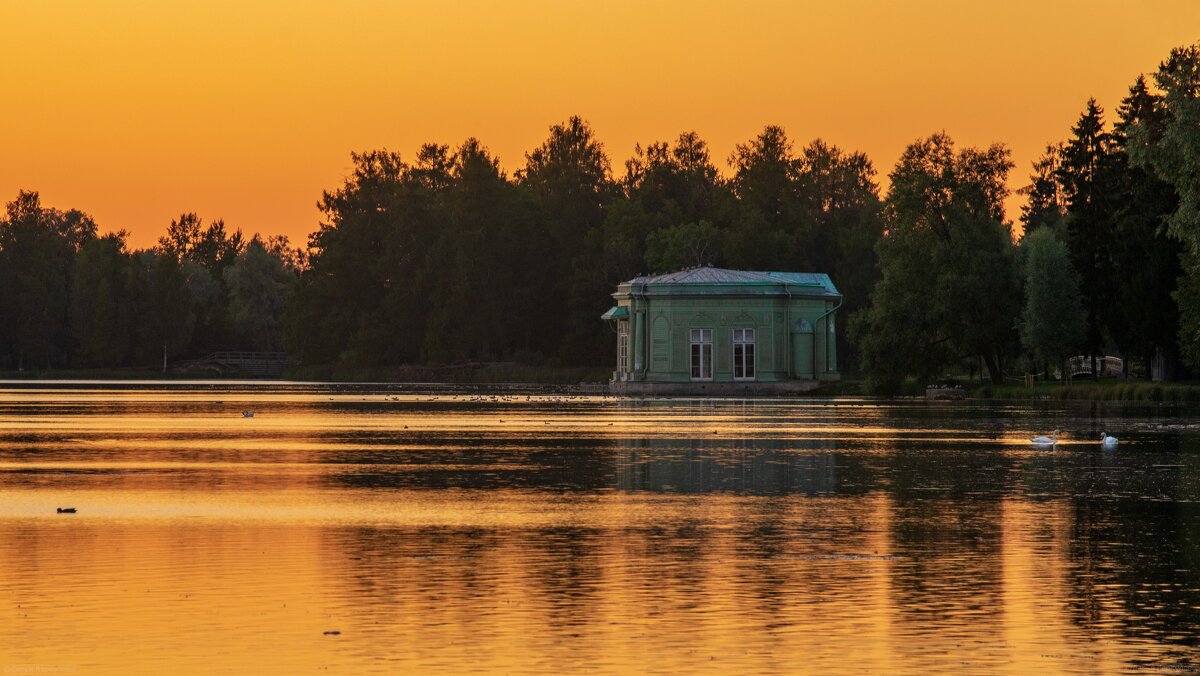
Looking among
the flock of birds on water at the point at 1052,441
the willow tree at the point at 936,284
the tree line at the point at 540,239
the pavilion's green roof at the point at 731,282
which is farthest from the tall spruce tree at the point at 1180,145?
the tree line at the point at 540,239

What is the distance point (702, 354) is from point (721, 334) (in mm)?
1803

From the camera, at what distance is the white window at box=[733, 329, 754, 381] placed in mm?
122312

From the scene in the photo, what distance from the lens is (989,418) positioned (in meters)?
73.3

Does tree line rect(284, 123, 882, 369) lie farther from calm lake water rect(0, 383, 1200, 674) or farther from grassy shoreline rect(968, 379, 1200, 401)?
calm lake water rect(0, 383, 1200, 674)

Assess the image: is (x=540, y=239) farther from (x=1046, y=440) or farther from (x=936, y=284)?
(x=1046, y=440)

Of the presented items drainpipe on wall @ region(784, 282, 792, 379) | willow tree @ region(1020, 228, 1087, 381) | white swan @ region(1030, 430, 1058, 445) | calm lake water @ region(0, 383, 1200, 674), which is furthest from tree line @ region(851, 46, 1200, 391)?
calm lake water @ region(0, 383, 1200, 674)

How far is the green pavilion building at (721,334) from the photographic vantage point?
12206 cm

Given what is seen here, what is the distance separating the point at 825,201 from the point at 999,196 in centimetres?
4695

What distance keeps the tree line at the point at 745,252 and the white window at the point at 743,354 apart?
7.62 m

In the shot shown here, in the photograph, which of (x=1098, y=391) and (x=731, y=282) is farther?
(x=731, y=282)

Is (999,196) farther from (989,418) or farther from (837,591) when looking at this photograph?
(837,591)

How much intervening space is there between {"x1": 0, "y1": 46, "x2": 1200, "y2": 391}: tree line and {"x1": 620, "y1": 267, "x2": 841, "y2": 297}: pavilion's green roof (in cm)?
598

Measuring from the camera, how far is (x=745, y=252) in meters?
155

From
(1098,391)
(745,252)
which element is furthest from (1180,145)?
(745,252)
